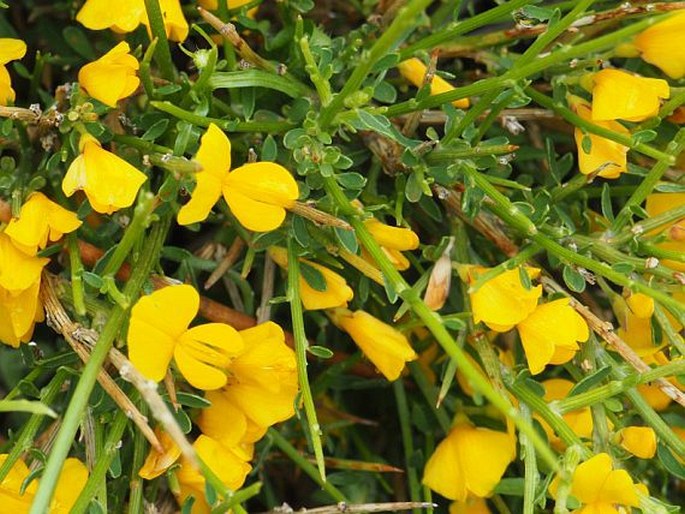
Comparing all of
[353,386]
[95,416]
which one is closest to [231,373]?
[95,416]

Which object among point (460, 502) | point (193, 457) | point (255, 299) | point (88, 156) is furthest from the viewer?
point (255, 299)

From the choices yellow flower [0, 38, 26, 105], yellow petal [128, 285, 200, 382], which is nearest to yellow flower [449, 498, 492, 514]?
yellow petal [128, 285, 200, 382]

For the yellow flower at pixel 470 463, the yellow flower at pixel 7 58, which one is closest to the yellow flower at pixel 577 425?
the yellow flower at pixel 470 463

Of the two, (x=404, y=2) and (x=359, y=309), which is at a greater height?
(x=404, y=2)

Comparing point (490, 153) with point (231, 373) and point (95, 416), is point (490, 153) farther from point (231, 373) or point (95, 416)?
point (95, 416)

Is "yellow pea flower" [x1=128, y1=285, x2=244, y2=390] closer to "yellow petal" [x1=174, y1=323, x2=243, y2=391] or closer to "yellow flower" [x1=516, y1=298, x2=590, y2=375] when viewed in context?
"yellow petal" [x1=174, y1=323, x2=243, y2=391]

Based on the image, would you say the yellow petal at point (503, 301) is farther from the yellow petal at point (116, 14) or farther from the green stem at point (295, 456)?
the yellow petal at point (116, 14)
